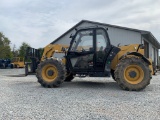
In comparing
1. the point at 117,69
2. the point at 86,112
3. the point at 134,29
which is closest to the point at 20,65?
the point at 134,29

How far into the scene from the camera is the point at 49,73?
30.5ft

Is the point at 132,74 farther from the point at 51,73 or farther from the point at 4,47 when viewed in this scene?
the point at 4,47

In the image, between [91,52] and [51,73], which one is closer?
[91,52]

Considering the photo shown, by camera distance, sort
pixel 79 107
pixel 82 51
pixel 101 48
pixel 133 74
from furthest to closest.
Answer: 1. pixel 82 51
2. pixel 101 48
3. pixel 133 74
4. pixel 79 107

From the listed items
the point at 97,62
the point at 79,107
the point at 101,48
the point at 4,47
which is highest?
the point at 4,47

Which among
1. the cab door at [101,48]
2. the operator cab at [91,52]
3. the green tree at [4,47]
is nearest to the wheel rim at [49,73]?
the operator cab at [91,52]

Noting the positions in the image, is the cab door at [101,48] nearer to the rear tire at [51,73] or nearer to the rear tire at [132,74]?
the rear tire at [132,74]

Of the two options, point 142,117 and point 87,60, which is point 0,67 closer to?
point 87,60

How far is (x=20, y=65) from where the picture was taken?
3712 centimetres

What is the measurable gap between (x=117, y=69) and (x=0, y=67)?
31852 millimetres

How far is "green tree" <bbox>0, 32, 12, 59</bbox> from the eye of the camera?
45.4 m

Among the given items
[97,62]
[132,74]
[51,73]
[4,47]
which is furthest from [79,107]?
[4,47]

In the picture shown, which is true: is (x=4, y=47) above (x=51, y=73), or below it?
above

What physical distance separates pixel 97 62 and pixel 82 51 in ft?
2.53
